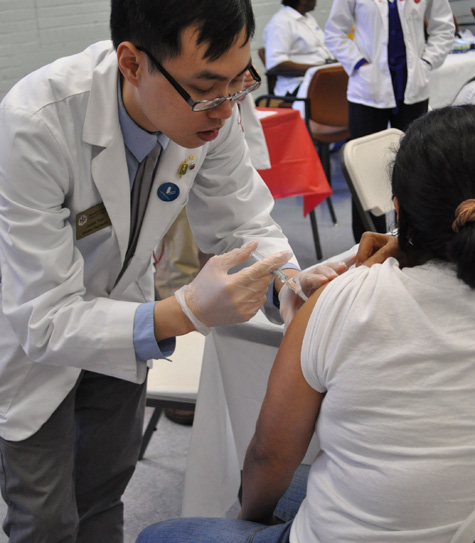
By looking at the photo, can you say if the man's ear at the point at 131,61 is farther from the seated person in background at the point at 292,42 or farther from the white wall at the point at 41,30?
the seated person in background at the point at 292,42

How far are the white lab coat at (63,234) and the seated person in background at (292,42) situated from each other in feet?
13.3

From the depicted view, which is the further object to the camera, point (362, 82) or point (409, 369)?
point (362, 82)

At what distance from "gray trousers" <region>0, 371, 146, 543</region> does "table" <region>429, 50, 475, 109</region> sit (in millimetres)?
3487

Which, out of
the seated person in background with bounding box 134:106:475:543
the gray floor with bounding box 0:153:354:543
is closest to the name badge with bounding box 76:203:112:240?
the seated person in background with bounding box 134:106:475:543

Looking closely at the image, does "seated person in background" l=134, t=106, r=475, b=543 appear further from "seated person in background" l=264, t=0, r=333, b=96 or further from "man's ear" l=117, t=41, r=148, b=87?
"seated person in background" l=264, t=0, r=333, b=96

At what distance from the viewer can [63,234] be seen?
103 centimetres

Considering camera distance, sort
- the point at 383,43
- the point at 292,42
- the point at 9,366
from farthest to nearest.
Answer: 1. the point at 292,42
2. the point at 383,43
3. the point at 9,366

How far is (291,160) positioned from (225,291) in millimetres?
2179

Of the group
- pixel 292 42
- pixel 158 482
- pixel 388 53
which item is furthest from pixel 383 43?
pixel 158 482

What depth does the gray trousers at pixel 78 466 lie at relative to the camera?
112 centimetres

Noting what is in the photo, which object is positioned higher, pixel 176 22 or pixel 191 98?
pixel 176 22

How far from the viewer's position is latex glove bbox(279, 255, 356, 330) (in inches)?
41.1

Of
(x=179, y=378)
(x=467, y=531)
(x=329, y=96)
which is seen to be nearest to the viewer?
(x=467, y=531)

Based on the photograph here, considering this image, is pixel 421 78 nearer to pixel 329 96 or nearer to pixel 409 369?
pixel 329 96
